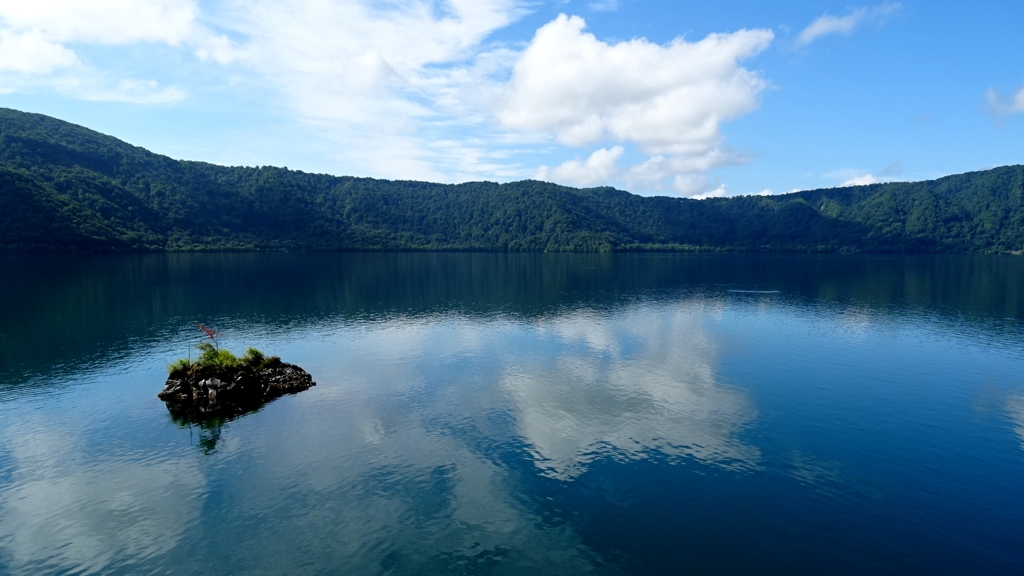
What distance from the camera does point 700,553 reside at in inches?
1109

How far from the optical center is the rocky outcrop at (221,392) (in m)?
50.2

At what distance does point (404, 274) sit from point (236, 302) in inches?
3469

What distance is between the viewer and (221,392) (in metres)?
52.1

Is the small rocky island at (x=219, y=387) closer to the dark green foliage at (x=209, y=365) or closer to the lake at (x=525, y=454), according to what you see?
the dark green foliage at (x=209, y=365)

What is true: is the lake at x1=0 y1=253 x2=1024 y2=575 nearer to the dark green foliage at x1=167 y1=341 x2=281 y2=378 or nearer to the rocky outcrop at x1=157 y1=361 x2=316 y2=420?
the rocky outcrop at x1=157 y1=361 x2=316 y2=420

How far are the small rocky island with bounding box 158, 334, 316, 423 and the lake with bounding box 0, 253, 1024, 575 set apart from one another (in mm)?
2466

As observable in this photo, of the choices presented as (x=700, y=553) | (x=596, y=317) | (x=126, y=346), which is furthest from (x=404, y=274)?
(x=700, y=553)

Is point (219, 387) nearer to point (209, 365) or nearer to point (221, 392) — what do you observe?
point (221, 392)

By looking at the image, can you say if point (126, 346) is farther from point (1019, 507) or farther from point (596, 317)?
point (1019, 507)

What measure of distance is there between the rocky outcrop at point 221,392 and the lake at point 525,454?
253 cm

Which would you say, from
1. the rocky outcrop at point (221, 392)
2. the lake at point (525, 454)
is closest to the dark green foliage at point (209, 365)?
the rocky outcrop at point (221, 392)

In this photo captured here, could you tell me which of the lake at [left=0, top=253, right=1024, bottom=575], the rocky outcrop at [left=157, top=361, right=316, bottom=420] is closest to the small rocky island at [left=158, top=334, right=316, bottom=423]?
the rocky outcrop at [left=157, top=361, right=316, bottom=420]

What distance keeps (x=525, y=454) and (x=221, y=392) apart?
33.4 metres

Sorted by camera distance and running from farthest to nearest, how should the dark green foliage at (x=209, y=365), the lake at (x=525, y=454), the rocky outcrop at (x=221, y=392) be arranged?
the dark green foliage at (x=209, y=365) → the rocky outcrop at (x=221, y=392) → the lake at (x=525, y=454)
